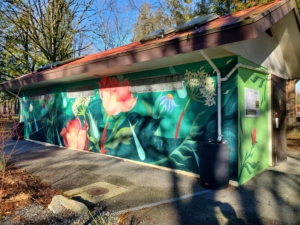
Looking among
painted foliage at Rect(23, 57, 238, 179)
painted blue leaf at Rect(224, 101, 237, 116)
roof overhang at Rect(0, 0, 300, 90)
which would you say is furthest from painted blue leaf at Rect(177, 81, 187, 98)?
painted blue leaf at Rect(224, 101, 237, 116)

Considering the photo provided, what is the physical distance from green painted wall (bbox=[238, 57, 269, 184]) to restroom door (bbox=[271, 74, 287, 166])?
10.8 inches

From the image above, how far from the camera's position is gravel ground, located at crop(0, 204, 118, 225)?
3100 millimetres

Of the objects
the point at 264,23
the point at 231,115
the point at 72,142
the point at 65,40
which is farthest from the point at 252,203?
the point at 65,40

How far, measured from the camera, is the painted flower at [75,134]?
8219 mm

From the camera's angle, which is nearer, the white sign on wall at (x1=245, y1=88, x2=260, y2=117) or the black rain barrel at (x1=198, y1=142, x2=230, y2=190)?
the black rain barrel at (x1=198, y1=142, x2=230, y2=190)

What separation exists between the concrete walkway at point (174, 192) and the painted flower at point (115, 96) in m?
1.55

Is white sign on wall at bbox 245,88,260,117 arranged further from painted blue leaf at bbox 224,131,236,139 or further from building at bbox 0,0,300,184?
painted blue leaf at bbox 224,131,236,139

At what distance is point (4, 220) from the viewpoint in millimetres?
3234

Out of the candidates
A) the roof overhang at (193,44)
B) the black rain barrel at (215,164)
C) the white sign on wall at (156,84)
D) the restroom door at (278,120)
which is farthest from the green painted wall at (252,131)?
the white sign on wall at (156,84)

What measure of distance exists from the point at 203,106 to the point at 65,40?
1422 cm

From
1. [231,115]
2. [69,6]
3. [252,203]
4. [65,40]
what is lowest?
[252,203]

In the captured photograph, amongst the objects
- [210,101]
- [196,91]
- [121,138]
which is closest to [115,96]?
[121,138]

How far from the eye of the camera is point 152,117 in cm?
601

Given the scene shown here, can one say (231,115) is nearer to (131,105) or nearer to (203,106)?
(203,106)
